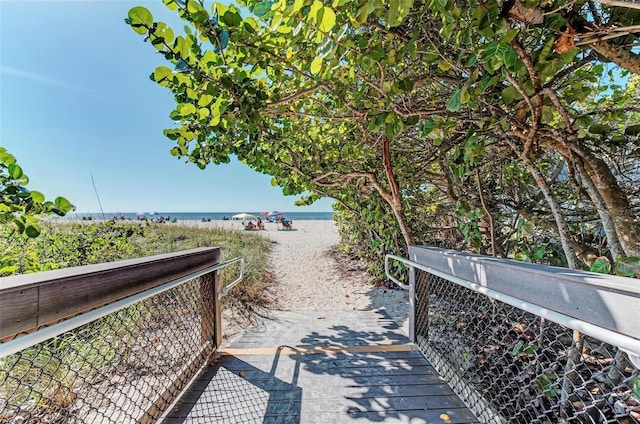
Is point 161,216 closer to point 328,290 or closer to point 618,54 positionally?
point 328,290

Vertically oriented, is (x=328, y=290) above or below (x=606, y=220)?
below

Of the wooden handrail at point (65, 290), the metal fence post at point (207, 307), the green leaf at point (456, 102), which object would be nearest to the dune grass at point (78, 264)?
the metal fence post at point (207, 307)

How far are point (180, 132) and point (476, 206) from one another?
352 cm

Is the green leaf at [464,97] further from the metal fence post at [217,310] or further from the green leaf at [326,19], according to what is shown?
the metal fence post at [217,310]

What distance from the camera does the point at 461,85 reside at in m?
1.74

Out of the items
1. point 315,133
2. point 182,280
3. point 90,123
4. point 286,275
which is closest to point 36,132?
point 90,123

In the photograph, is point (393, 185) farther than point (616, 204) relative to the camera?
Yes

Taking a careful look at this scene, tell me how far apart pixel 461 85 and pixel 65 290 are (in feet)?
7.37

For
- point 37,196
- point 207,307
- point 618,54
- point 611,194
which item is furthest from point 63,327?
point 611,194

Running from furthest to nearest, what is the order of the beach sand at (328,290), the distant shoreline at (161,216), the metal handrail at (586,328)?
1. the distant shoreline at (161,216)
2. the beach sand at (328,290)
3. the metal handrail at (586,328)

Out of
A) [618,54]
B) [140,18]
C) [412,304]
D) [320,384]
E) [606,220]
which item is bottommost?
[320,384]

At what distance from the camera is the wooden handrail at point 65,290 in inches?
32.7

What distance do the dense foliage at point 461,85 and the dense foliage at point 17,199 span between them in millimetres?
888

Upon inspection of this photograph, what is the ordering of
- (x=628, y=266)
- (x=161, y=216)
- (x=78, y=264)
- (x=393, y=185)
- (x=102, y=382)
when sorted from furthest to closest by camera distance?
1. (x=161, y=216)
2. (x=393, y=185)
3. (x=78, y=264)
4. (x=102, y=382)
5. (x=628, y=266)
